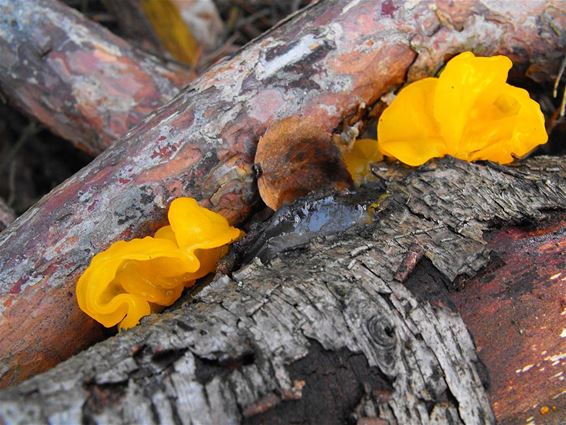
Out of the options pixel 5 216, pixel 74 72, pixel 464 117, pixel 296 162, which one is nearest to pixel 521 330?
pixel 464 117

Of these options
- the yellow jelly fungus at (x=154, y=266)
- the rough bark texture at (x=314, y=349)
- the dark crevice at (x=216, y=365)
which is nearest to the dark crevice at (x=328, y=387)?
the rough bark texture at (x=314, y=349)

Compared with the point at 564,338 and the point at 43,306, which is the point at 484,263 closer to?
the point at 564,338

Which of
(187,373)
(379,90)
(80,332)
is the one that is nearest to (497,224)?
(379,90)

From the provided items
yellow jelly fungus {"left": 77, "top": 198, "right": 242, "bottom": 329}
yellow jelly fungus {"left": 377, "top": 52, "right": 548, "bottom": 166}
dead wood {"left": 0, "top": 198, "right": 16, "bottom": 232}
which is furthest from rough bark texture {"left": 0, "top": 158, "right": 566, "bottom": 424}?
dead wood {"left": 0, "top": 198, "right": 16, "bottom": 232}

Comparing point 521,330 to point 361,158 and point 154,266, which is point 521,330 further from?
point 154,266

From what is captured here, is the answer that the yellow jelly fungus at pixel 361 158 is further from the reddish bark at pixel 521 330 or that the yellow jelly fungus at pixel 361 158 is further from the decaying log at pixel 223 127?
the reddish bark at pixel 521 330

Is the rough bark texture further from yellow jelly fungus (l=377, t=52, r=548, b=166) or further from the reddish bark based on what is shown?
yellow jelly fungus (l=377, t=52, r=548, b=166)
